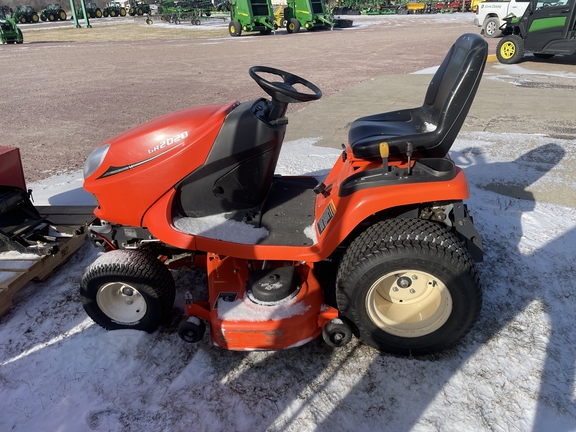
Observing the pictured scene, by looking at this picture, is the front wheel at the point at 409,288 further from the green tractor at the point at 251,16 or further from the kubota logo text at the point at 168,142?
the green tractor at the point at 251,16

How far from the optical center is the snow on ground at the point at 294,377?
1.86 meters

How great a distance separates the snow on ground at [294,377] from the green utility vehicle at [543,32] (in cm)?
797

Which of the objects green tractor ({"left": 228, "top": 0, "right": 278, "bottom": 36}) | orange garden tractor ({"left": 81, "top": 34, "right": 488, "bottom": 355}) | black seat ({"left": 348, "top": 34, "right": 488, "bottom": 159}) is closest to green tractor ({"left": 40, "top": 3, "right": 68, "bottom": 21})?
green tractor ({"left": 228, "top": 0, "right": 278, "bottom": 36})

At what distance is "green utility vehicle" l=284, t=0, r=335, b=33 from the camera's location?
1969 centimetres

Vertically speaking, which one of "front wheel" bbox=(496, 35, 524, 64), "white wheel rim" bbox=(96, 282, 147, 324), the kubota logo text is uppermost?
the kubota logo text

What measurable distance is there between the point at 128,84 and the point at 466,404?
8950 millimetres

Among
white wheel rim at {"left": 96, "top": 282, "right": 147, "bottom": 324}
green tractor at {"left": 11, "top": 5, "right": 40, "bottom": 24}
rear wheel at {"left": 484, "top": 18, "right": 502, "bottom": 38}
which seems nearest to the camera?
white wheel rim at {"left": 96, "top": 282, "right": 147, "bottom": 324}

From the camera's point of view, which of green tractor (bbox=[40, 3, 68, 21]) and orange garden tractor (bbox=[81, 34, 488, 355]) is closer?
orange garden tractor (bbox=[81, 34, 488, 355])

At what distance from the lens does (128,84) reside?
9086 mm

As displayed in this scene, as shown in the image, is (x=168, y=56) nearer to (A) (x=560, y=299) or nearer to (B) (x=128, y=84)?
(B) (x=128, y=84)

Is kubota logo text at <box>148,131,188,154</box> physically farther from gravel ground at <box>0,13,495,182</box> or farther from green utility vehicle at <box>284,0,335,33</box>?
green utility vehicle at <box>284,0,335,33</box>

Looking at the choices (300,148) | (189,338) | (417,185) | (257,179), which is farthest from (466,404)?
(300,148)

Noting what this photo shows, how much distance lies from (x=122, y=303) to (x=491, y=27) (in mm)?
15225

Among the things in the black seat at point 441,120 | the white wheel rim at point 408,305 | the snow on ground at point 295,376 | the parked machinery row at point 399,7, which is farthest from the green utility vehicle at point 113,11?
the white wheel rim at point 408,305
